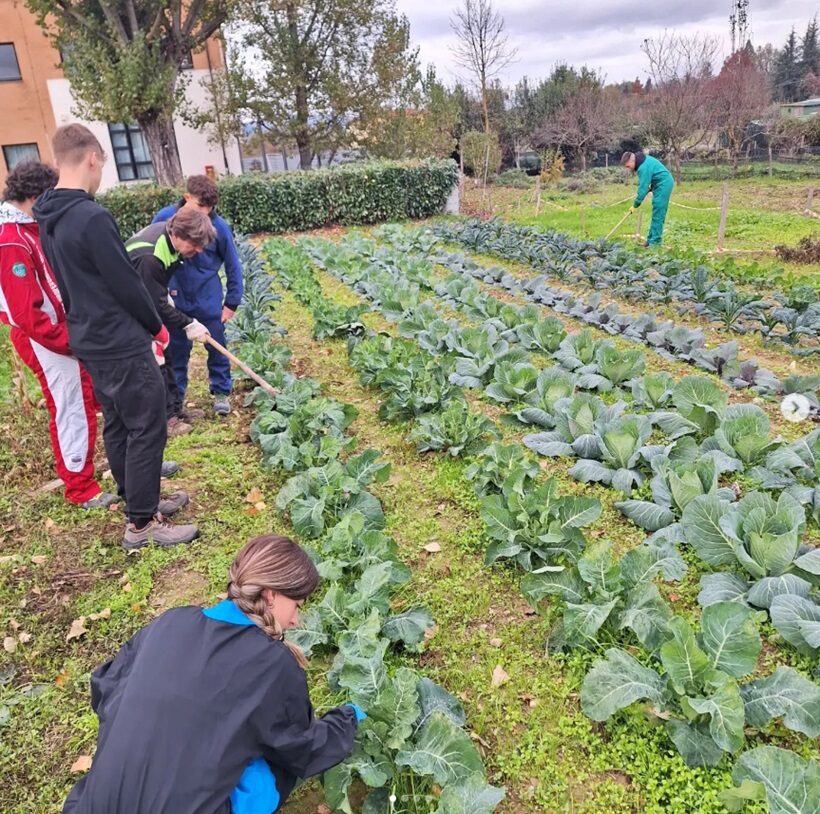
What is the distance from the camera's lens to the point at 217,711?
1.65m

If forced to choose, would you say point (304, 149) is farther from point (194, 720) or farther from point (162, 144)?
point (194, 720)

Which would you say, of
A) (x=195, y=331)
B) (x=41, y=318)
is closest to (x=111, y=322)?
(x=41, y=318)

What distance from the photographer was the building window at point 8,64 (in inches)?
958

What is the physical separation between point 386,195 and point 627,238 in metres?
6.79

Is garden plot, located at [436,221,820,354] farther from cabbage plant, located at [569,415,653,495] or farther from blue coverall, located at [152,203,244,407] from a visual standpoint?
blue coverall, located at [152,203,244,407]

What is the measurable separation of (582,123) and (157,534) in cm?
2973

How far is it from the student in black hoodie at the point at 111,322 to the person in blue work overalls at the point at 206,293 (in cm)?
122

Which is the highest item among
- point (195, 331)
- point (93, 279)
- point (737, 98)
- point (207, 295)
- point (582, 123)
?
point (582, 123)

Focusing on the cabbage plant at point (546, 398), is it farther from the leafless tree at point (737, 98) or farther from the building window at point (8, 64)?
the building window at point (8, 64)

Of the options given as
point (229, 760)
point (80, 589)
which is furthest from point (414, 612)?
point (80, 589)

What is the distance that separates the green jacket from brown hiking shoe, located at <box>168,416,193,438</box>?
8567 millimetres

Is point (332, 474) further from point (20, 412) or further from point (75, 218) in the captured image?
point (20, 412)

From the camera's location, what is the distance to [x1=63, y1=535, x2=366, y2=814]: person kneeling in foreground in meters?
1.59

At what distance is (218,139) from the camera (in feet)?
78.6
